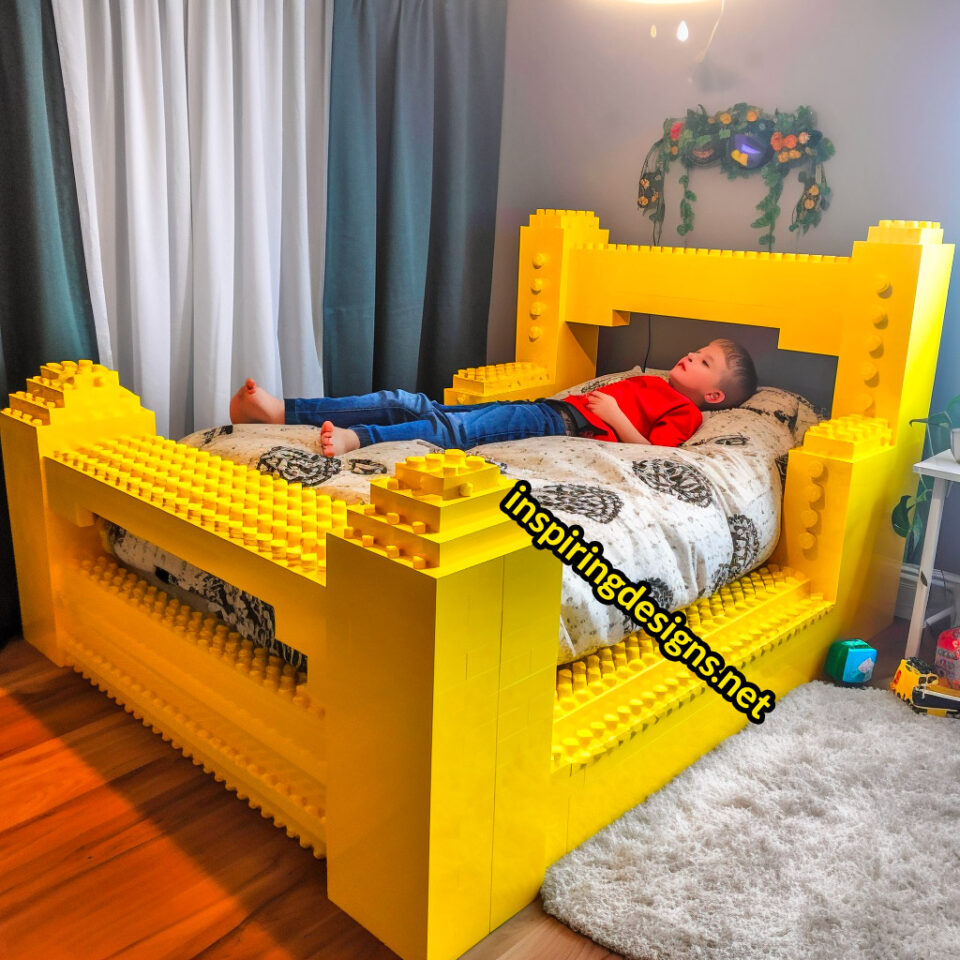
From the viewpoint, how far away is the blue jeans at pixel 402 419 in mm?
2107

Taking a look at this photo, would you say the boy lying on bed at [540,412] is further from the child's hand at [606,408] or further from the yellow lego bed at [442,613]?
the yellow lego bed at [442,613]

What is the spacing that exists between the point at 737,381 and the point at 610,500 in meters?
0.90

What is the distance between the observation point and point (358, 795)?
4.14 ft

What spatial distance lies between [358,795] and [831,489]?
1.23 metres

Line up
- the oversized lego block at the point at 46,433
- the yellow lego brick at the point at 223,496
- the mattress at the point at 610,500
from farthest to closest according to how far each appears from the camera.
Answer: the oversized lego block at the point at 46,433 < the mattress at the point at 610,500 < the yellow lego brick at the point at 223,496

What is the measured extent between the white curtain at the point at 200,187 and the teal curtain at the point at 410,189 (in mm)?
73

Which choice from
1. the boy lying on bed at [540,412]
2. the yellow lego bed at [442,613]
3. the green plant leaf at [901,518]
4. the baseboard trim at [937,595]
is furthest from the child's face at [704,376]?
the baseboard trim at [937,595]

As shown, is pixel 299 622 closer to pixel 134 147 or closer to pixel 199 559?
pixel 199 559

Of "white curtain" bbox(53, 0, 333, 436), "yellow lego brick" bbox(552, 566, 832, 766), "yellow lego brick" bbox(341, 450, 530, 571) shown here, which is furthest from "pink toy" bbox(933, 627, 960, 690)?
"white curtain" bbox(53, 0, 333, 436)

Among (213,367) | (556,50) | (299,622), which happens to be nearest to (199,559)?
(299,622)

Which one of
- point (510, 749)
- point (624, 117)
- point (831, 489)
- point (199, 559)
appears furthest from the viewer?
point (624, 117)

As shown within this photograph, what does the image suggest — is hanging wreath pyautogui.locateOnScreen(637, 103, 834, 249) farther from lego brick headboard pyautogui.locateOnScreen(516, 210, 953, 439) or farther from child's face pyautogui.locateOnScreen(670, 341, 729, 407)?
child's face pyautogui.locateOnScreen(670, 341, 729, 407)

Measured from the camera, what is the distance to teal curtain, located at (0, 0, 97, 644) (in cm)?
193

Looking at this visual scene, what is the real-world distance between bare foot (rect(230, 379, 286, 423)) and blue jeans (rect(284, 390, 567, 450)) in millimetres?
28
